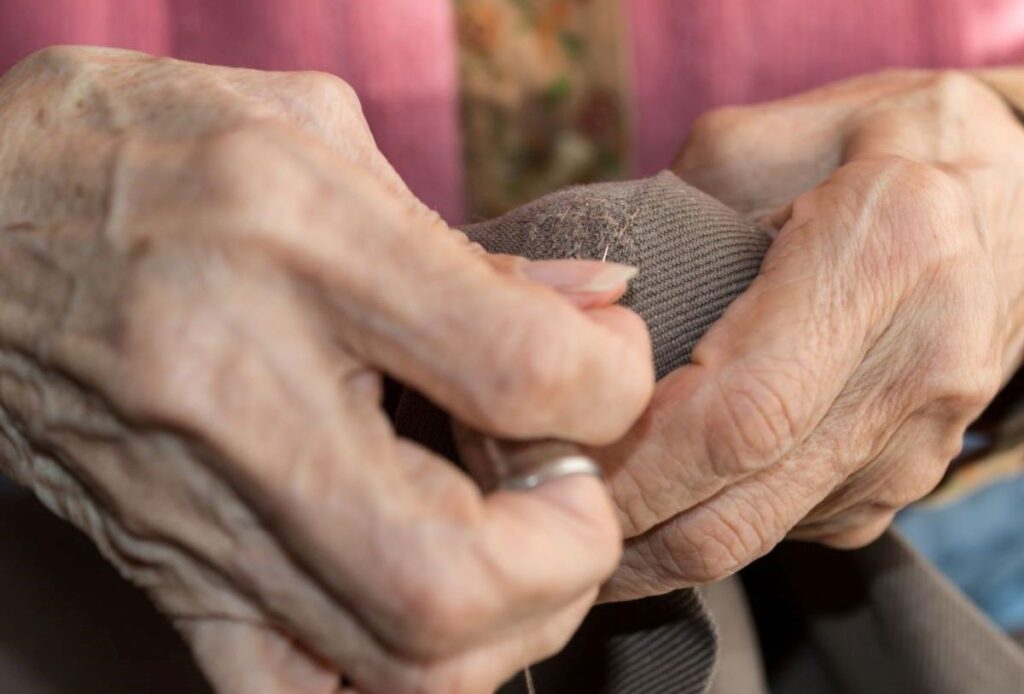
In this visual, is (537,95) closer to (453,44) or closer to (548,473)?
(453,44)

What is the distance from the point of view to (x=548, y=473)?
419mm

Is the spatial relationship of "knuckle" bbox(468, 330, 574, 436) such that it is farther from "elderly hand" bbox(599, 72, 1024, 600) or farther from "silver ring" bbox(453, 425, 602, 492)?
"elderly hand" bbox(599, 72, 1024, 600)

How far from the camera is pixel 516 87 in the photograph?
998mm

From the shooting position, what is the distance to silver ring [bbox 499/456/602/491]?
0.42m

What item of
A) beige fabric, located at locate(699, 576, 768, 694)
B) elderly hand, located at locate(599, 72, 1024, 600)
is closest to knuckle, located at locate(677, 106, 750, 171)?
elderly hand, located at locate(599, 72, 1024, 600)

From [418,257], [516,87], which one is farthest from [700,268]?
[516,87]

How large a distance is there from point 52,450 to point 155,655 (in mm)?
236

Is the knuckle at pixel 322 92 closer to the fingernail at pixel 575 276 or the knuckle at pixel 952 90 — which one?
the fingernail at pixel 575 276

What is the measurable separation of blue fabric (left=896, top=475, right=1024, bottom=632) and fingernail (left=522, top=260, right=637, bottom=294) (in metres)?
0.60

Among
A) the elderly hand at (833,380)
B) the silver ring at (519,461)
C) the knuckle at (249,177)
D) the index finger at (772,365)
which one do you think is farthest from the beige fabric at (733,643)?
the knuckle at (249,177)

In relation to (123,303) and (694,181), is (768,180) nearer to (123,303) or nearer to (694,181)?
(694,181)

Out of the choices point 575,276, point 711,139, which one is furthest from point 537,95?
point 575,276

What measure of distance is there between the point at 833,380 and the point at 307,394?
1.02 ft

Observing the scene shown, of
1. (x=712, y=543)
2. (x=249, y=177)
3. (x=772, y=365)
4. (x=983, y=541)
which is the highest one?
(x=249, y=177)
